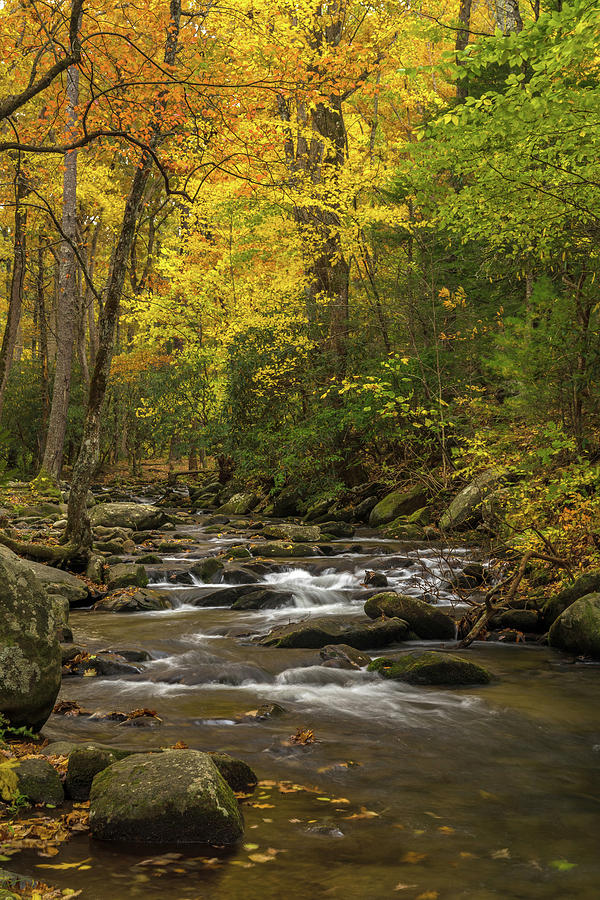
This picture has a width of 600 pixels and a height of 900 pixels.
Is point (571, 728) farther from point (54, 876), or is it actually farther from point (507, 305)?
point (507, 305)

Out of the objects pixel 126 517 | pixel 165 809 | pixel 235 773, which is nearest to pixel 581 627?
pixel 235 773

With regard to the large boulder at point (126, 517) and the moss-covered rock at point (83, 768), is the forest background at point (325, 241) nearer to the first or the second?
the large boulder at point (126, 517)

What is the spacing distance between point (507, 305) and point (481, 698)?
32.7 feet

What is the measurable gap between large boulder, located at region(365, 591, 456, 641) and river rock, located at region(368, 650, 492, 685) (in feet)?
4.83

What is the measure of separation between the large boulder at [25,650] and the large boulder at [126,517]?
12.0m

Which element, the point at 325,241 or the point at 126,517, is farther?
the point at 325,241

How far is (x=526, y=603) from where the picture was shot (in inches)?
358

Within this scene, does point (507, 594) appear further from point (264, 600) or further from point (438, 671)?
point (264, 600)

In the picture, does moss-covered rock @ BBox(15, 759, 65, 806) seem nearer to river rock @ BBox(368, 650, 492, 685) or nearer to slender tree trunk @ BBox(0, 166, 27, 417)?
river rock @ BBox(368, 650, 492, 685)

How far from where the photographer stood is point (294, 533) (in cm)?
1547

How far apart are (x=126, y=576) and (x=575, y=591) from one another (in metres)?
6.44

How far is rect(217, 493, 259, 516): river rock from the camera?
805 inches

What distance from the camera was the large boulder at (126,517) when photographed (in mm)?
17031

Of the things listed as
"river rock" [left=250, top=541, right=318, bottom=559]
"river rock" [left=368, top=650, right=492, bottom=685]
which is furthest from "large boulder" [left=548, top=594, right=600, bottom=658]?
"river rock" [left=250, top=541, right=318, bottom=559]
